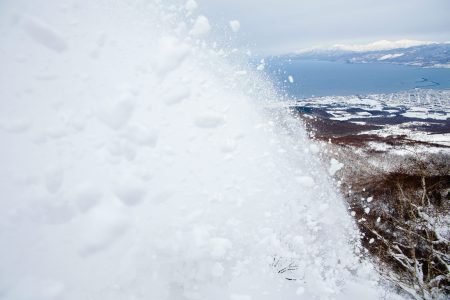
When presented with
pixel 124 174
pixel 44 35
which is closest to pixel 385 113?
pixel 124 174

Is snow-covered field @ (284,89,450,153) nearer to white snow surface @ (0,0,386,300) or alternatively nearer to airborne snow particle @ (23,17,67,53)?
white snow surface @ (0,0,386,300)

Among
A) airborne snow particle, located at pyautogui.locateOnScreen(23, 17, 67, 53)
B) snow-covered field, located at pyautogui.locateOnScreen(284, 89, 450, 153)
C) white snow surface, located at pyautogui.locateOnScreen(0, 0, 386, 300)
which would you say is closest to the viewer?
white snow surface, located at pyautogui.locateOnScreen(0, 0, 386, 300)

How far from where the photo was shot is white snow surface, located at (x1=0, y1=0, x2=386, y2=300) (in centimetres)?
475

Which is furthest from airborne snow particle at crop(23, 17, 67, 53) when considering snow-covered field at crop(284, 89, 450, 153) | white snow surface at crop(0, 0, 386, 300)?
snow-covered field at crop(284, 89, 450, 153)

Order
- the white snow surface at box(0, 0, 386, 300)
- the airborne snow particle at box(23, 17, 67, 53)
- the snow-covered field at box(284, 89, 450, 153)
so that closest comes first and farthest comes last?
the white snow surface at box(0, 0, 386, 300) < the airborne snow particle at box(23, 17, 67, 53) < the snow-covered field at box(284, 89, 450, 153)

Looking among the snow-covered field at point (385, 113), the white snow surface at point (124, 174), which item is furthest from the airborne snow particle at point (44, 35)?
the snow-covered field at point (385, 113)

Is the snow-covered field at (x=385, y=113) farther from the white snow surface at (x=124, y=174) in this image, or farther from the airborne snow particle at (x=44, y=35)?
the airborne snow particle at (x=44, y=35)

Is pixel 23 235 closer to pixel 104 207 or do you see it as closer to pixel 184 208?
pixel 104 207

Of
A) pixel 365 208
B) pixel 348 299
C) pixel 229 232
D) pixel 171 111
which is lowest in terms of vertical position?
pixel 365 208

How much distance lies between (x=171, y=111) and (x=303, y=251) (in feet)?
17.8

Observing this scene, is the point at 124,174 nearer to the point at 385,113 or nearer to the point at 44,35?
the point at 44,35

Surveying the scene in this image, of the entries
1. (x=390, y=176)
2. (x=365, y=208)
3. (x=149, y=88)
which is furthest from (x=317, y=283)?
(x=390, y=176)

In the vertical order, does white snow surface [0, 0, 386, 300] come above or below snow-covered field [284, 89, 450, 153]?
above

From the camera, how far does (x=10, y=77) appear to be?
17.6 ft
